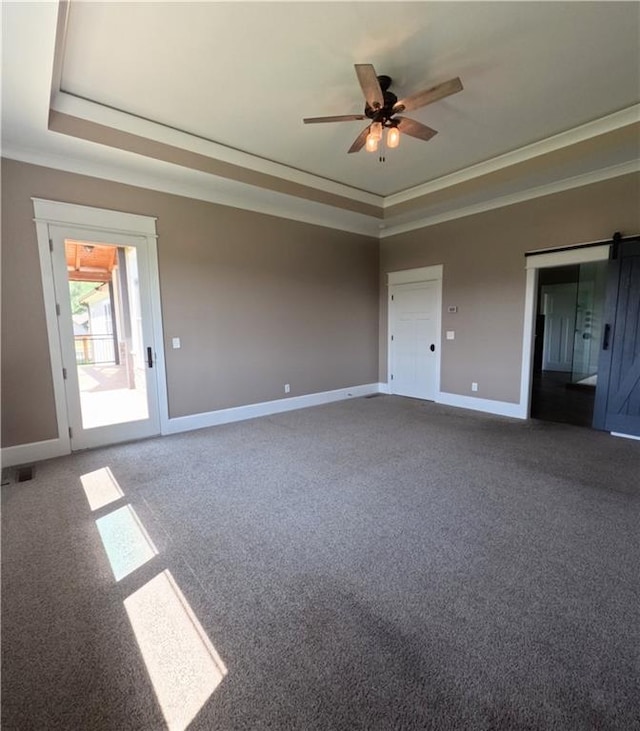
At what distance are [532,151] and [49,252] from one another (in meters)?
5.24

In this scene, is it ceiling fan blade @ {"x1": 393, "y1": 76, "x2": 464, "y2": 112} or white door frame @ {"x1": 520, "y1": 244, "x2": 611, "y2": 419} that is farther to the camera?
white door frame @ {"x1": 520, "y1": 244, "x2": 611, "y2": 419}

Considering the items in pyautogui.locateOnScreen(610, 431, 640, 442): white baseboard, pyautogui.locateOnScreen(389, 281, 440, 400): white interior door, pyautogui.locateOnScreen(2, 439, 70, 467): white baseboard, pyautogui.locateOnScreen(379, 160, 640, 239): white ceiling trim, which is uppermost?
pyautogui.locateOnScreen(379, 160, 640, 239): white ceiling trim

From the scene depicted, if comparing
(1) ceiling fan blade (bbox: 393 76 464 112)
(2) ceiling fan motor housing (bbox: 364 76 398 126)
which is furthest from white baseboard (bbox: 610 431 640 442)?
(2) ceiling fan motor housing (bbox: 364 76 398 126)

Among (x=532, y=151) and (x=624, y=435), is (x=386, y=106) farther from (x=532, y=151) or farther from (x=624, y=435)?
(x=624, y=435)

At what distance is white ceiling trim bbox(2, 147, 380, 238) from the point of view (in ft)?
11.4

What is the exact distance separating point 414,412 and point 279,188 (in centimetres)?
364

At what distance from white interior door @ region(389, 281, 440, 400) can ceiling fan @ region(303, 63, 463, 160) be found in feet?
10.3

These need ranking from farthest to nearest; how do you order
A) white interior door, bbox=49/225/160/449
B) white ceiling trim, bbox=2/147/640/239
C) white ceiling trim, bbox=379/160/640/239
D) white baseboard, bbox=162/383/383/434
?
1. white baseboard, bbox=162/383/383/434
2. white ceiling trim, bbox=379/160/640/239
3. white interior door, bbox=49/225/160/449
4. white ceiling trim, bbox=2/147/640/239

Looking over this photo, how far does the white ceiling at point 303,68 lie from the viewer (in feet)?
7.29

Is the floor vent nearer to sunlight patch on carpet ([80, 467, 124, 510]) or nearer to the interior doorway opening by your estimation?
sunlight patch on carpet ([80, 467, 124, 510])

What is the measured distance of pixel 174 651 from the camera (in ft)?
4.91

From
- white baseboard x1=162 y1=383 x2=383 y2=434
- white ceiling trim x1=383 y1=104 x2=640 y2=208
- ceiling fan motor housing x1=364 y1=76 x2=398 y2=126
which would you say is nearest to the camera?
ceiling fan motor housing x1=364 y1=76 x2=398 y2=126

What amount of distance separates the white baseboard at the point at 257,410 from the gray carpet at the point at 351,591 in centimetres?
101

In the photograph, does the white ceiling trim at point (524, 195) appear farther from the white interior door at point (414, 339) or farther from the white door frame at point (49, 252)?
the white door frame at point (49, 252)
